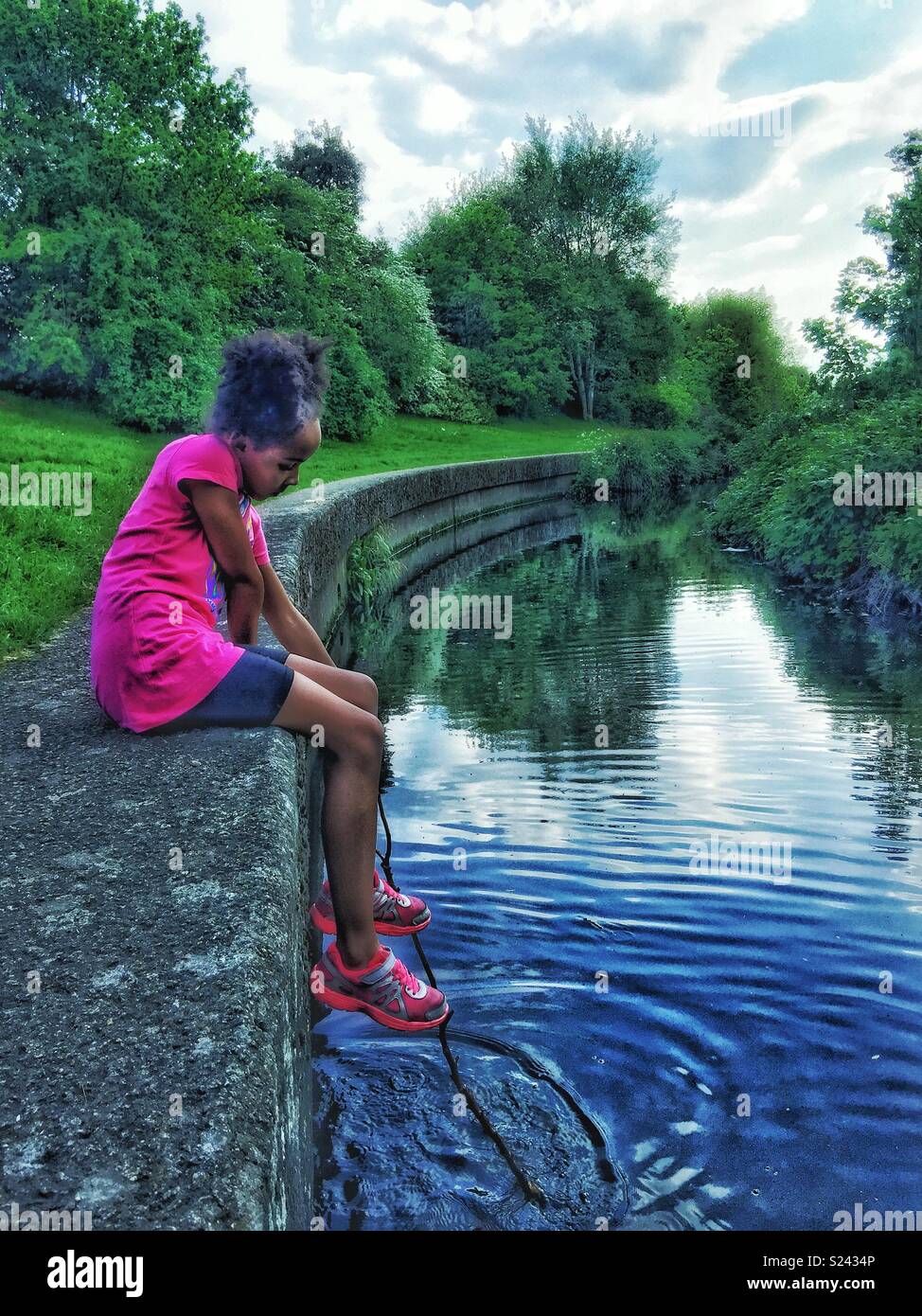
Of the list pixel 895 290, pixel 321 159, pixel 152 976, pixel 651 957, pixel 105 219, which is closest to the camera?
pixel 152 976

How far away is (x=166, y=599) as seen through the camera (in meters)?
3.34

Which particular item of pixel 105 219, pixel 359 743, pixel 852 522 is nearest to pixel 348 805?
pixel 359 743

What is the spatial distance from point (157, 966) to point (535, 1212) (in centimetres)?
133

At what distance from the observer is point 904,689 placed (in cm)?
861

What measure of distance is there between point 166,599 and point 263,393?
2.29 feet

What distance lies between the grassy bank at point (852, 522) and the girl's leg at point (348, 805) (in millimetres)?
9344

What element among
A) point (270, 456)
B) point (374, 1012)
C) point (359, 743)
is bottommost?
point (374, 1012)

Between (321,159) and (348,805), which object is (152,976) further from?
(321,159)

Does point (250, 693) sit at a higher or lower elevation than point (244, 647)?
lower

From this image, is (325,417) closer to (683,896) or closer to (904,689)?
(904,689)

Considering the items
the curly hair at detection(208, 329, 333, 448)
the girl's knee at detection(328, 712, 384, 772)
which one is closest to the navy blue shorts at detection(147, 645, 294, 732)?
the girl's knee at detection(328, 712, 384, 772)

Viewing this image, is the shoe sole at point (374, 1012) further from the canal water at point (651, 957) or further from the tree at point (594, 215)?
the tree at point (594, 215)

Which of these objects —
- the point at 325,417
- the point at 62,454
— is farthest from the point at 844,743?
the point at 325,417

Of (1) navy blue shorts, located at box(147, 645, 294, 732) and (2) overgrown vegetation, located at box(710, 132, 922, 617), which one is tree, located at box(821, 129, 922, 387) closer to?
(2) overgrown vegetation, located at box(710, 132, 922, 617)
